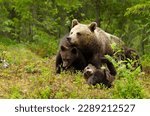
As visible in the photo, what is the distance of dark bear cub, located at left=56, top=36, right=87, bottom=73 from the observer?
44.0 ft

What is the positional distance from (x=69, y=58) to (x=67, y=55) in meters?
0.10

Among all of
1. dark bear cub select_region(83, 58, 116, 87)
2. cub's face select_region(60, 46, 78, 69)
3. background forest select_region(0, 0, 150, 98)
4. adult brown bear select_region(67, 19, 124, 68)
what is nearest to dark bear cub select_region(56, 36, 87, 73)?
cub's face select_region(60, 46, 78, 69)

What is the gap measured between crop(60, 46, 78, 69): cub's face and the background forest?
0.43 meters

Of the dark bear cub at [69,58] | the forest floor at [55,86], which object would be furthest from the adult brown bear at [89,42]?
the forest floor at [55,86]

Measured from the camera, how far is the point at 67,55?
13375mm

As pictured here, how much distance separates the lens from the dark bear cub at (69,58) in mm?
13406

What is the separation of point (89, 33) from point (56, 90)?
3.61 m

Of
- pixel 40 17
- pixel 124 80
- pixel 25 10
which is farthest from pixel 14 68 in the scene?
pixel 40 17

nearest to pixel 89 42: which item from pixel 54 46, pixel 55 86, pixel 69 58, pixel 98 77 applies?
pixel 69 58

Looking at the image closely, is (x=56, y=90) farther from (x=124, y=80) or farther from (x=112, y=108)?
(x=112, y=108)

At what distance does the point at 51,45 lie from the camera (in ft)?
69.6

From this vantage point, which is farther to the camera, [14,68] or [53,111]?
[14,68]

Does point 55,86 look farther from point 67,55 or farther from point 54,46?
point 54,46

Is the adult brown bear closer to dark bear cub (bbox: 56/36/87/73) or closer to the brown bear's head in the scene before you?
the brown bear's head
